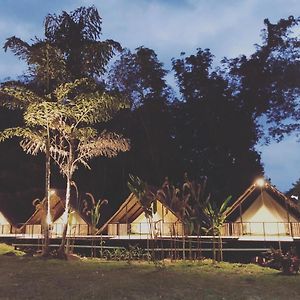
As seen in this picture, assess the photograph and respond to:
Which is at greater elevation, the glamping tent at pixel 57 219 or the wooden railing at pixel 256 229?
the glamping tent at pixel 57 219

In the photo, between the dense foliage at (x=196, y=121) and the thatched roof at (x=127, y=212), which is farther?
the dense foliage at (x=196, y=121)

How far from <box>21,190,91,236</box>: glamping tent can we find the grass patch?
Answer: 6094 mm

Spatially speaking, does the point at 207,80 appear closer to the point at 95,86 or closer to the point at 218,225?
the point at 95,86

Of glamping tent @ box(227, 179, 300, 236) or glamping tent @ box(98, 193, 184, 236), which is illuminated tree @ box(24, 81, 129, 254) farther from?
glamping tent @ box(227, 179, 300, 236)

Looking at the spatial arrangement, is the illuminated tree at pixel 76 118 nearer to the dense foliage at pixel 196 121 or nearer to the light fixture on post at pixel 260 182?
the light fixture on post at pixel 260 182

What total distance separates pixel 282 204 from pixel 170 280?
806 centimetres

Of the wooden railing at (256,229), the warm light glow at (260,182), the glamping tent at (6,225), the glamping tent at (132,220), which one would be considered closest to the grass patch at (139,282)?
the warm light glow at (260,182)

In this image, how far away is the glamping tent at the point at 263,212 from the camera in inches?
554

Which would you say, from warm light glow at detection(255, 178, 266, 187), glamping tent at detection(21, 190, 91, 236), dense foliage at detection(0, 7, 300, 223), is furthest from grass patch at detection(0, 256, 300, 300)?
dense foliage at detection(0, 7, 300, 223)

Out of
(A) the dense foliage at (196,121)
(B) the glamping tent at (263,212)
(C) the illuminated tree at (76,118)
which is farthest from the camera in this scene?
(A) the dense foliage at (196,121)

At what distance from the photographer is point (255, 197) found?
15.0 m

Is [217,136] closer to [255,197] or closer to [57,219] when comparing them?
[255,197]

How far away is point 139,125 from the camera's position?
23531 millimetres

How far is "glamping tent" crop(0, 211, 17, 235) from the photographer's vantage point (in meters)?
17.9
